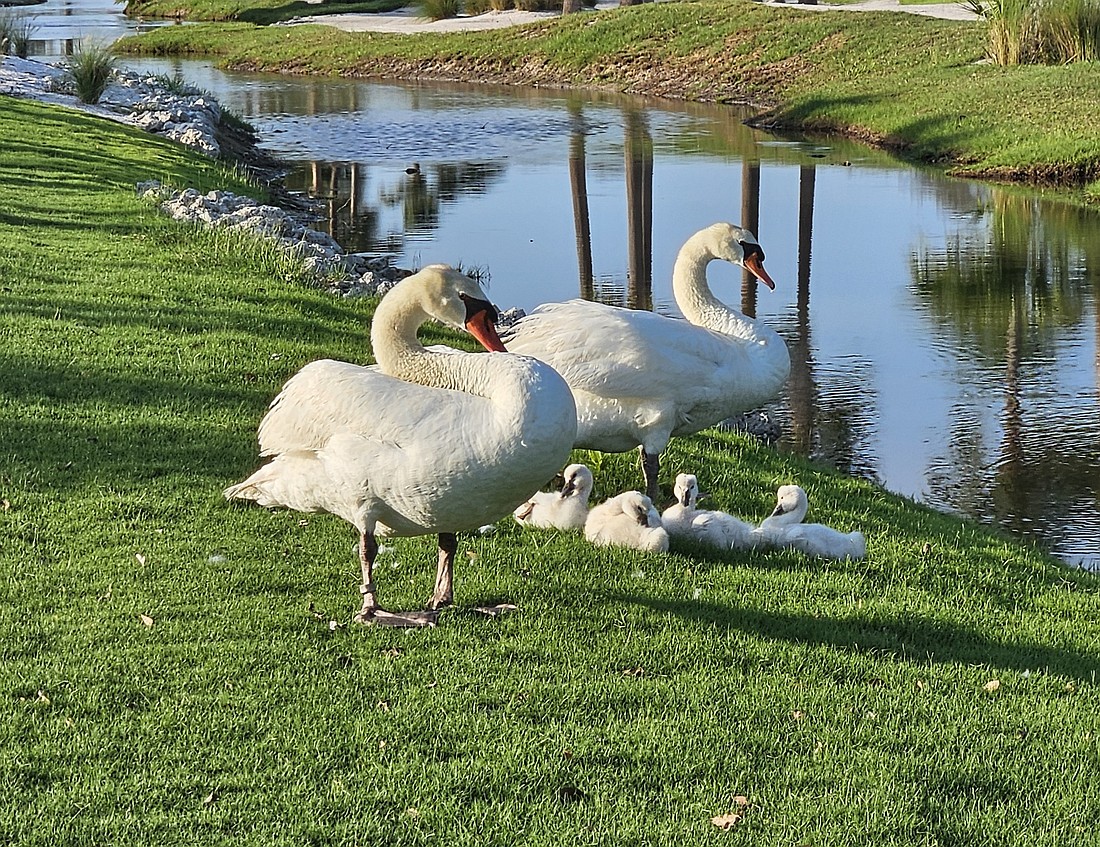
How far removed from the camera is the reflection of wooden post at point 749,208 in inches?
626

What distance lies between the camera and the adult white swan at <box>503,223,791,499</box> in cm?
757

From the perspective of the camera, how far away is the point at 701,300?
833cm

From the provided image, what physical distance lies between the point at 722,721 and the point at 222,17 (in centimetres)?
5876

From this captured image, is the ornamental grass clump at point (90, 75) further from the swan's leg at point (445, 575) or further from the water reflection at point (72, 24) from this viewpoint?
the swan's leg at point (445, 575)

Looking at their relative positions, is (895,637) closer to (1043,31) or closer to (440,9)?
(1043,31)

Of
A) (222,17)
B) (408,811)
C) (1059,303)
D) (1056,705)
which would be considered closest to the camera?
(408,811)

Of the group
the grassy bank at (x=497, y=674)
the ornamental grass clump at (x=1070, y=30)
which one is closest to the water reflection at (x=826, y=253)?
the grassy bank at (x=497, y=674)

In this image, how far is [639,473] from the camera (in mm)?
8688

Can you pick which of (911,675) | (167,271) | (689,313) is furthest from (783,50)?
(911,675)

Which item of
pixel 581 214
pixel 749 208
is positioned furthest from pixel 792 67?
pixel 581 214

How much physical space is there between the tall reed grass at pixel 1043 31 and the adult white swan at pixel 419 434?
2445cm

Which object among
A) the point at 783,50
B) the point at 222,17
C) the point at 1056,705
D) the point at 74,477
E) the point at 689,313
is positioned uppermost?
the point at 222,17

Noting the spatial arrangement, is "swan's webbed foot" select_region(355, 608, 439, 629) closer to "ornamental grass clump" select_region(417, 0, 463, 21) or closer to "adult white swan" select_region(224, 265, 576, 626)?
"adult white swan" select_region(224, 265, 576, 626)

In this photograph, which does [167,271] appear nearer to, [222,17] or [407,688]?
[407,688]
